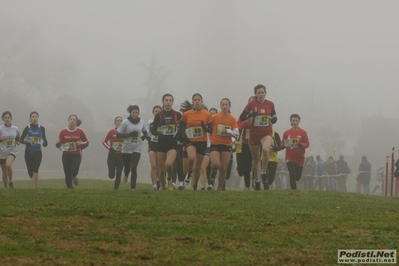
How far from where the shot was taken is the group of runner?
58.2 feet

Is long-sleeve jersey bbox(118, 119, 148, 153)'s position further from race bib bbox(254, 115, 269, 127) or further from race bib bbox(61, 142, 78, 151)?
race bib bbox(254, 115, 269, 127)

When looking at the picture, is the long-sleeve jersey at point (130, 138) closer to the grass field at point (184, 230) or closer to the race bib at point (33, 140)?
the race bib at point (33, 140)

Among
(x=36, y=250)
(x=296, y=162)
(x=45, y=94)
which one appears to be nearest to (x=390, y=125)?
(x=45, y=94)

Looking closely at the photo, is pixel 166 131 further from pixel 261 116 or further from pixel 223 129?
pixel 261 116

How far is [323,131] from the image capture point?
299 feet

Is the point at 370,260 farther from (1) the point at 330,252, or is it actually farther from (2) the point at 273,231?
(2) the point at 273,231

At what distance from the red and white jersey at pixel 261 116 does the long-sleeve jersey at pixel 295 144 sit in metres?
2.79

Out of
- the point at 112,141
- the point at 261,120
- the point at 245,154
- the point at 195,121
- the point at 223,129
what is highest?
the point at 261,120

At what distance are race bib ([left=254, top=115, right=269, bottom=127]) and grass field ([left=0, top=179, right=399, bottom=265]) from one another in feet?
12.9

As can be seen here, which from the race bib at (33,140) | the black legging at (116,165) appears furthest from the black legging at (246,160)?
the race bib at (33,140)

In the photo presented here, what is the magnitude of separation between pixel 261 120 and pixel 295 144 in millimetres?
3045

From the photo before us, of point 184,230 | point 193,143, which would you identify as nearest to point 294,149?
point 193,143

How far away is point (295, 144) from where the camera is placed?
2109 cm

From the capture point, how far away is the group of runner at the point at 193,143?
1775 centimetres
